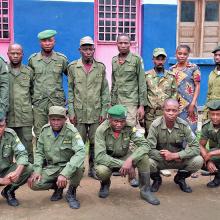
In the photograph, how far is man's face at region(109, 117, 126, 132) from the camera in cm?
435

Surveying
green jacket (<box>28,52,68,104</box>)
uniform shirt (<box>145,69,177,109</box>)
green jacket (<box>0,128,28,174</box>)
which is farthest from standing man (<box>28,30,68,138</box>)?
uniform shirt (<box>145,69,177,109</box>)

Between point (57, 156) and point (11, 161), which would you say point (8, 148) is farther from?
point (57, 156)

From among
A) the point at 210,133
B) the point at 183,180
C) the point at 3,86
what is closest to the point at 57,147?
the point at 3,86

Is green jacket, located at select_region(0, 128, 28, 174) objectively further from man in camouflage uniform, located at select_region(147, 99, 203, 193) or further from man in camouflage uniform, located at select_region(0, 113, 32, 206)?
man in camouflage uniform, located at select_region(147, 99, 203, 193)

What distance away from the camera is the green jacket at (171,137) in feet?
15.0

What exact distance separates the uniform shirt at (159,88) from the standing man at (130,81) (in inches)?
4.4

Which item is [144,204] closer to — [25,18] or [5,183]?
[5,183]

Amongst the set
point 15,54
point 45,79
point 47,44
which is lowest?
point 45,79

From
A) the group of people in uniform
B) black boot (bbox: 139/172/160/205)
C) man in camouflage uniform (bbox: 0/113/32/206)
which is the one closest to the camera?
man in camouflage uniform (bbox: 0/113/32/206)

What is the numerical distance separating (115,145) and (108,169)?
323mm

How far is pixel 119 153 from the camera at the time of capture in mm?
4535

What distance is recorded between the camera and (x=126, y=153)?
4617 mm

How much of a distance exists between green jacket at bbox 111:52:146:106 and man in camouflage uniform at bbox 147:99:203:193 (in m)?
0.51

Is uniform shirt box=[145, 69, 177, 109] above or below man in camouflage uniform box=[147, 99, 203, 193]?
above
